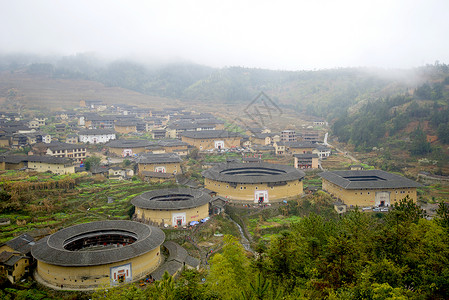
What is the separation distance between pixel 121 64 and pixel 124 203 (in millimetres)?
131002

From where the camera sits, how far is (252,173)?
46.6 meters

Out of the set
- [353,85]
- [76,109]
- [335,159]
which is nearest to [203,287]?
[335,159]

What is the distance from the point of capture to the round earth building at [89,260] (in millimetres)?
21297

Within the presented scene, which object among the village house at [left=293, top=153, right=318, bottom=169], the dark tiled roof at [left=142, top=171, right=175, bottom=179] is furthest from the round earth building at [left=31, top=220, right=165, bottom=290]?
the village house at [left=293, top=153, right=318, bottom=169]

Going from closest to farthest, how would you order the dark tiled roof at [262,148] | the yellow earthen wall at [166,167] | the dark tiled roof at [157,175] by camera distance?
the dark tiled roof at [157,175] < the yellow earthen wall at [166,167] < the dark tiled roof at [262,148]

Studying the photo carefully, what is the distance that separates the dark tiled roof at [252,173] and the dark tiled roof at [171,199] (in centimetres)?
617

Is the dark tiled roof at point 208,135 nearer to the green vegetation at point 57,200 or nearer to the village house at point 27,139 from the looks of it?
the green vegetation at point 57,200

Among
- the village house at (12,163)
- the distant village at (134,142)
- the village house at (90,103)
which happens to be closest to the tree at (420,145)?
the distant village at (134,142)

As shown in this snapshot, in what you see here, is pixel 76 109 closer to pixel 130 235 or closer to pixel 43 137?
pixel 43 137

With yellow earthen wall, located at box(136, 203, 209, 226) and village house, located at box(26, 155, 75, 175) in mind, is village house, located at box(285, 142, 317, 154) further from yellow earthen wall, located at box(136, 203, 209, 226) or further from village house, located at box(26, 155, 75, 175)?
village house, located at box(26, 155, 75, 175)

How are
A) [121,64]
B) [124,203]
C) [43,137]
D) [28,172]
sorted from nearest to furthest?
[124,203], [28,172], [43,137], [121,64]

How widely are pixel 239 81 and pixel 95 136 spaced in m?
97.4

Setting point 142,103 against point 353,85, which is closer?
point 142,103

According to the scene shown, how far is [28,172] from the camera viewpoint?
38281 mm
